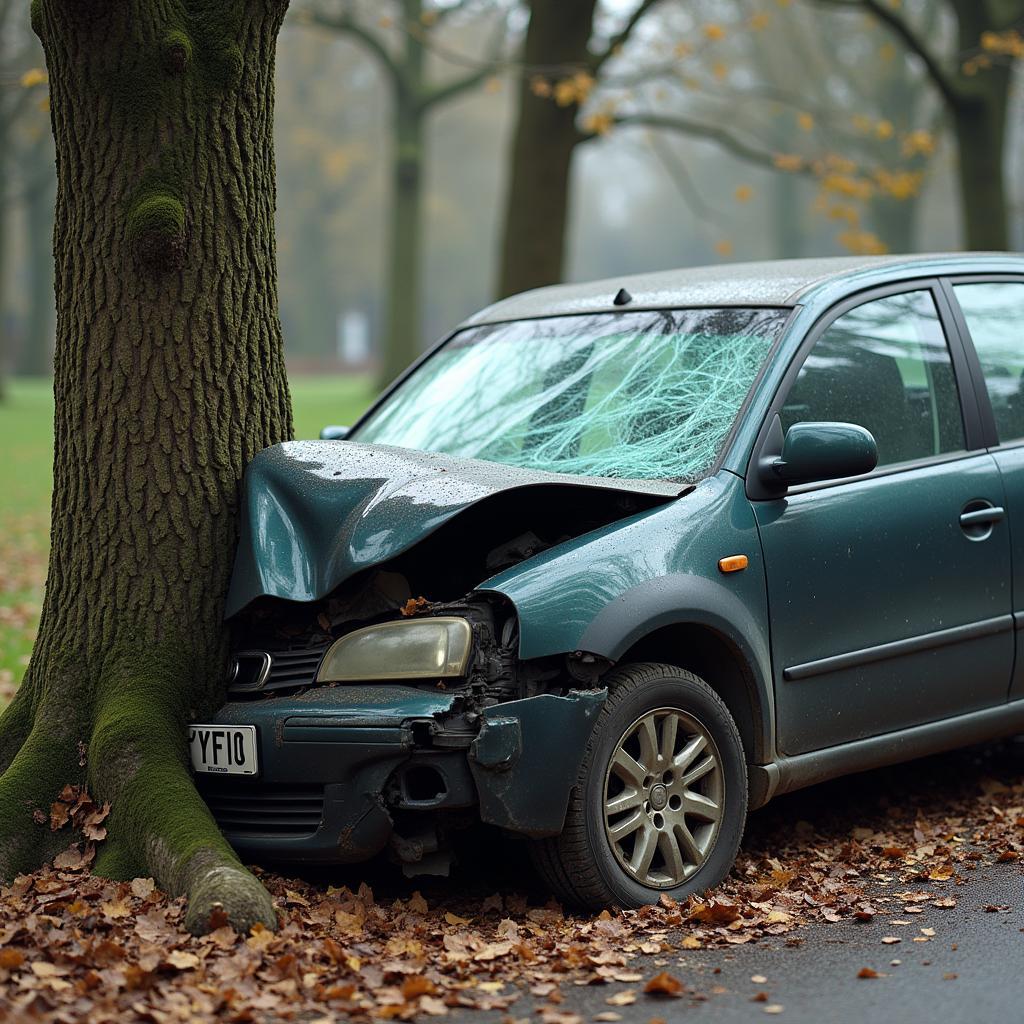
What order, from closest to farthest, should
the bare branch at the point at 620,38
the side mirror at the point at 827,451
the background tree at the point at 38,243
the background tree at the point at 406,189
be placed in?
the side mirror at the point at 827,451 → the bare branch at the point at 620,38 → the background tree at the point at 406,189 → the background tree at the point at 38,243

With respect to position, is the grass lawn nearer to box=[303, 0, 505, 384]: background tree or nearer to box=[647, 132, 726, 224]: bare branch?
A: box=[303, 0, 505, 384]: background tree

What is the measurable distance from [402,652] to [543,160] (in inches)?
344

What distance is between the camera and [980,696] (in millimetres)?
5863

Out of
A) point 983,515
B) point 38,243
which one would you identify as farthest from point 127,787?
point 38,243

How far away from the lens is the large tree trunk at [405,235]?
1158 inches

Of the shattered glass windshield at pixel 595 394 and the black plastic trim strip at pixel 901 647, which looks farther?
the shattered glass windshield at pixel 595 394

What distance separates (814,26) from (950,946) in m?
37.6

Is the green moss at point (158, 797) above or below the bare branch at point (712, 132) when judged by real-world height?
below

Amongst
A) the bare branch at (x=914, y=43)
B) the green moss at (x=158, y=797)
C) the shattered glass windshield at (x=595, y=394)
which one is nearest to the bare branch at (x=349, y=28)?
the bare branch at (x=914, y=43)

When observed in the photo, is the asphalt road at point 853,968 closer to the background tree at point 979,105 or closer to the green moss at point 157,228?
the green moss at point 157,228

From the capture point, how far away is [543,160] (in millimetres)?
12812

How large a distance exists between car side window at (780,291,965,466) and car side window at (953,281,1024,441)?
0.21 meters

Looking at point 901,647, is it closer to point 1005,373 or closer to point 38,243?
point 1005,373

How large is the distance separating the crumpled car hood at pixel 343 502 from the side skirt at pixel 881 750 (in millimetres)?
990
